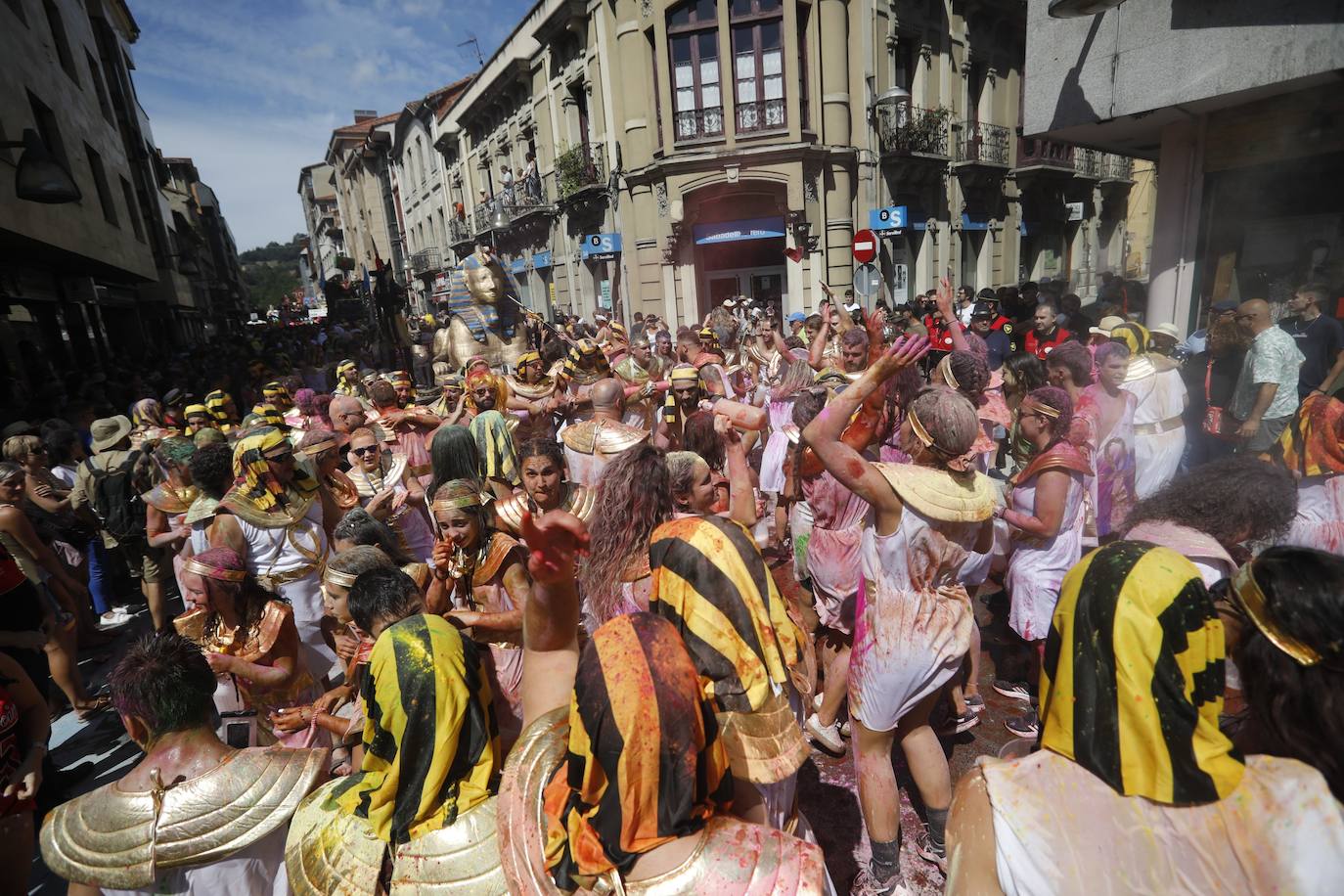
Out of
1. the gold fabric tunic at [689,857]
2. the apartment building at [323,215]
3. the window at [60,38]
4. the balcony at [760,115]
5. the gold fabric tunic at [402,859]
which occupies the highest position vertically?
the apartment building at [323,215]

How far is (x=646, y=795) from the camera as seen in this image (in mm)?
1454

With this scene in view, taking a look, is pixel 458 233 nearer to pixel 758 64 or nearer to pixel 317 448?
pixel 758 64

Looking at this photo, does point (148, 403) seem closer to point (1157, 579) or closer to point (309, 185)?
point (1157, 579)

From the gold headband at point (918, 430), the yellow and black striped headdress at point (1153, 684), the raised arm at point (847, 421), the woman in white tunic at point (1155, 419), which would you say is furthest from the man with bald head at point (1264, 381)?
the yellow and black striped headdress at point (1153, 684)

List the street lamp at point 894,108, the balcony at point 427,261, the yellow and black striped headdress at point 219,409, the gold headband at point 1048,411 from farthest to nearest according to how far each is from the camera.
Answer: the balcony at point 427,261 < the street lamp at point 894,108 < the yellow and black striped headdress at point 219,409 < the gold headband at point 1048,411

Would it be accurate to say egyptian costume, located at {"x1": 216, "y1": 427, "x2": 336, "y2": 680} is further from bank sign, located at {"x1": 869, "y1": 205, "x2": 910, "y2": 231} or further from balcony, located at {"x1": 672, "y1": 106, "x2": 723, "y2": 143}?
bank sign, located at {"x1": 869, "y1": 205, "x2": 910, "y2": 231}

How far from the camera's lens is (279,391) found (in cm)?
725

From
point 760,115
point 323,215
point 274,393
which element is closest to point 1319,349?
point 274,393

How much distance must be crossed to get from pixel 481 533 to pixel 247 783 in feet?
4.25

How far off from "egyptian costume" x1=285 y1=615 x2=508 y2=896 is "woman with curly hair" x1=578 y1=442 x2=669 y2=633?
62 cm

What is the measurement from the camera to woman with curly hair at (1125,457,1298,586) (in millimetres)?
2258

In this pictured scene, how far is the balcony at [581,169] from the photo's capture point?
19875mm

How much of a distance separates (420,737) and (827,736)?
2.34m

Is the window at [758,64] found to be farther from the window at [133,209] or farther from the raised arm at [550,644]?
the raised arm at [550,644]
